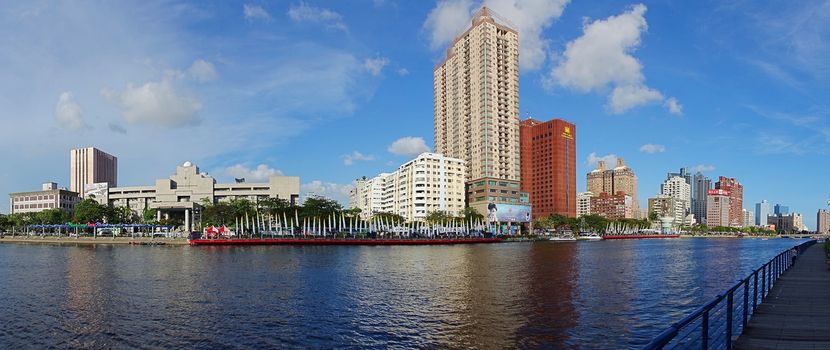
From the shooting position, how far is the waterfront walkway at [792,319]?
15.0m

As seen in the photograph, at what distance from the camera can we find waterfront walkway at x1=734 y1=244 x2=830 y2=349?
15.0 meters

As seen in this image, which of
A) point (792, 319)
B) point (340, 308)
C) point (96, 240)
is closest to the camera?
point (792, 319)

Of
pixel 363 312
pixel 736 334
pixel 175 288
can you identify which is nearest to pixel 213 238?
pixel 175 288

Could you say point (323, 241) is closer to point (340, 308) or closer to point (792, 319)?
point (340, 308)

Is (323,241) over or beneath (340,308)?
beneath

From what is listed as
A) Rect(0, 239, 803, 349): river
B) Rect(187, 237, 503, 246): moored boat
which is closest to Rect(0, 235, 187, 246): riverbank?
Rect(187, 237, 503, 246): moored boat

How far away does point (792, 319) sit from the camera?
61.0 feet

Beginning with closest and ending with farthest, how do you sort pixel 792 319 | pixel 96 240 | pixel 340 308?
pixel 792 319
pixel 340 308
pixel 96 240

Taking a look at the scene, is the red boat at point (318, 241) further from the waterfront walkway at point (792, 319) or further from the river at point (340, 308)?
the waterfront walkway at point (792, 319)

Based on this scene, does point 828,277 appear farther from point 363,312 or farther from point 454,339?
point 363,312

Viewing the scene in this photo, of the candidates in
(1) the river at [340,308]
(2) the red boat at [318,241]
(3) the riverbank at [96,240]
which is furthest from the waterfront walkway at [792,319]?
(3) the riverbank at [96,240]

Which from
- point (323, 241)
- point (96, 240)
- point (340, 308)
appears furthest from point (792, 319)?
point (96, 240)

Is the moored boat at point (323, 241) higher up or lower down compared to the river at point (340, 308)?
lower down

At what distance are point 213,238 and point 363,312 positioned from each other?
117 m
